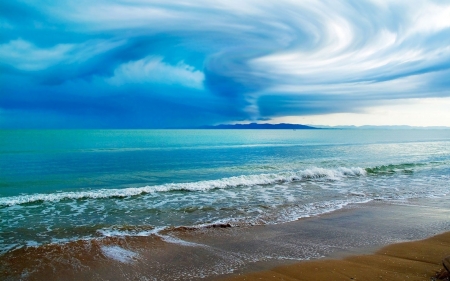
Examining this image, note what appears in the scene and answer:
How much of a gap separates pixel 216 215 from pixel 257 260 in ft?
17.0

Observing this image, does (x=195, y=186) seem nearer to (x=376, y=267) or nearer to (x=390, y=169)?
(x=376, y=267)

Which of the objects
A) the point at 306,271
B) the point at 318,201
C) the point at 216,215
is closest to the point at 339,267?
the point at 306,271

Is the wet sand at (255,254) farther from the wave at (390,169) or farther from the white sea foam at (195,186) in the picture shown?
the wave at (390,169)

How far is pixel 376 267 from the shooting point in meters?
7.10

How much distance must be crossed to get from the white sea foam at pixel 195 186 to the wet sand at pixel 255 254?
8135mm

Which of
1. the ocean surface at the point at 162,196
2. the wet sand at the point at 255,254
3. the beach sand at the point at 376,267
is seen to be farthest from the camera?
the ocean surface at the point at 162,196

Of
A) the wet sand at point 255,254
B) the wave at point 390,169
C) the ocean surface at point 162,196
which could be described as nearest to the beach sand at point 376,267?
the wet sand at point 255,254

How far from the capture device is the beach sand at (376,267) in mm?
6570

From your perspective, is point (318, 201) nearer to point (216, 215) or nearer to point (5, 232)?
point (216, 215)

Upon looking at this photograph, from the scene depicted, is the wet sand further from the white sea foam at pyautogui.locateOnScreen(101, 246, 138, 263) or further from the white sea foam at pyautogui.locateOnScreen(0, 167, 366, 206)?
the white sea foam at pyautogui.locateOnScreen(0, 167, 366, 206)

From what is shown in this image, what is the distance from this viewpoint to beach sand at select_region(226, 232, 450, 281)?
6570mm

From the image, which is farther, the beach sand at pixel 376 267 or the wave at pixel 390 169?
the wave at pixel 390 169

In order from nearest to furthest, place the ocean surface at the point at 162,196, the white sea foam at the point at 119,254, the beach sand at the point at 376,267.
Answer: the beach sand at the point at 376,267, the white sea foam at the point at 119,254, the ocean surface at the point at 162,196

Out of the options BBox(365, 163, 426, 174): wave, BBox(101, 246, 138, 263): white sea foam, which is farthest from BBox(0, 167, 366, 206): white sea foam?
BBox(101, 246, 138, 263): white sea foam
